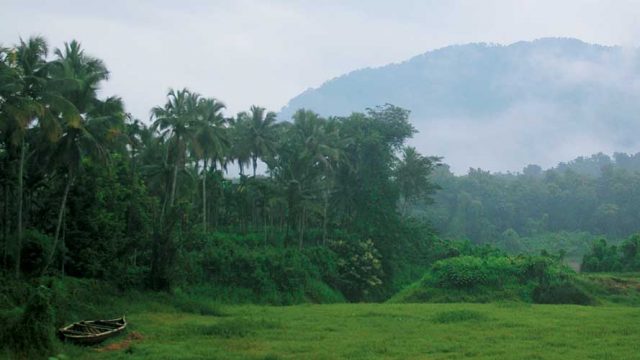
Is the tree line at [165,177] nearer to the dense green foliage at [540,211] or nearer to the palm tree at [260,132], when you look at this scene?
the palm tree at [260,132]

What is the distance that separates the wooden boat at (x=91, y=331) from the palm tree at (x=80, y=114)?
21.7 ft

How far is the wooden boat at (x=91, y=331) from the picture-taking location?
65.8 feet

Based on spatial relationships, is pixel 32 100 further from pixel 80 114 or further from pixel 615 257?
pixel 615 257

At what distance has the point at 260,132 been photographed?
51906 mm

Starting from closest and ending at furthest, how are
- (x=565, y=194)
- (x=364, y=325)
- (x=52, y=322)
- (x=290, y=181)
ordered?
(x=52, y=322)
(x=364, y=325)
(x=290, y=181)
(x=565, y=194)

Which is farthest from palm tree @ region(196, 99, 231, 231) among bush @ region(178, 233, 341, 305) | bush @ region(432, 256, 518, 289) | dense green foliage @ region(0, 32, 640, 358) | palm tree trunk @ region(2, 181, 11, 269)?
bush @ region(432, 256, 518, 289)

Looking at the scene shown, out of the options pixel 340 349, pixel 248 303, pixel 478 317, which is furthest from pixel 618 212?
pixel 340 349

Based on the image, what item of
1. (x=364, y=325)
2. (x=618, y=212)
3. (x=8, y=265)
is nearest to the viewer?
(x=364, y=325)

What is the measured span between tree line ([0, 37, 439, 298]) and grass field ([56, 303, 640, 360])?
208 inches

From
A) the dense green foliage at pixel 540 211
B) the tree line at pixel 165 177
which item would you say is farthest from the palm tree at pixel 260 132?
the dense green foliage at pixel 540 211

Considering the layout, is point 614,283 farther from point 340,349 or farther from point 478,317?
point 340,349

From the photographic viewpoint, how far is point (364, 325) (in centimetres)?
2527

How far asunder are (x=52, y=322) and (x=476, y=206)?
274 ft

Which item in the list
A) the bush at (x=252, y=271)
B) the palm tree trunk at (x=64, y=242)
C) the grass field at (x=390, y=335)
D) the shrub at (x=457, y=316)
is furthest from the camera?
the bush at (x=252, y=271)
